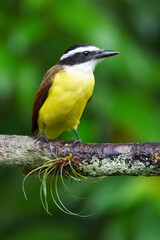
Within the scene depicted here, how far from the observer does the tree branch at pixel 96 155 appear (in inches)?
138

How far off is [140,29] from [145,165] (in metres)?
2.73

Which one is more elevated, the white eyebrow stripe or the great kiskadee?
the white eyebrow stripe

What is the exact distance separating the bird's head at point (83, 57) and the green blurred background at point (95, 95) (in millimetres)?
95

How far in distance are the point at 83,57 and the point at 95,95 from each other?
0.43 m

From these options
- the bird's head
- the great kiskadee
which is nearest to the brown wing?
the great kiskadee

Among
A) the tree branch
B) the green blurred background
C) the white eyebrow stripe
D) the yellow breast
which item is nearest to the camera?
the tree branch

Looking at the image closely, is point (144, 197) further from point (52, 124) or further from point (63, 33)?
point (63, 33)

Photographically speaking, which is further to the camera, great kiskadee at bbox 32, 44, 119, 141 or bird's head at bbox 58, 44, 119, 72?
bird's head at bbox 58, 44, 119, 72

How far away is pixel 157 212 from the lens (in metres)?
3.89

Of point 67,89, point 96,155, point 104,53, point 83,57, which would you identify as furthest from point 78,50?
point 96,155

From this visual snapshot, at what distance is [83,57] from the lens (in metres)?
4.82

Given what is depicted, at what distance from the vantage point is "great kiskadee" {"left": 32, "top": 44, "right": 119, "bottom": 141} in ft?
14.9

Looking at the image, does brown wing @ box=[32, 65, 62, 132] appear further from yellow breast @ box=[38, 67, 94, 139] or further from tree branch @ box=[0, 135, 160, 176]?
tree branch @ box=[0, 135, 160, 176]

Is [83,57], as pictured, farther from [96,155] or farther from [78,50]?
[96,155]
